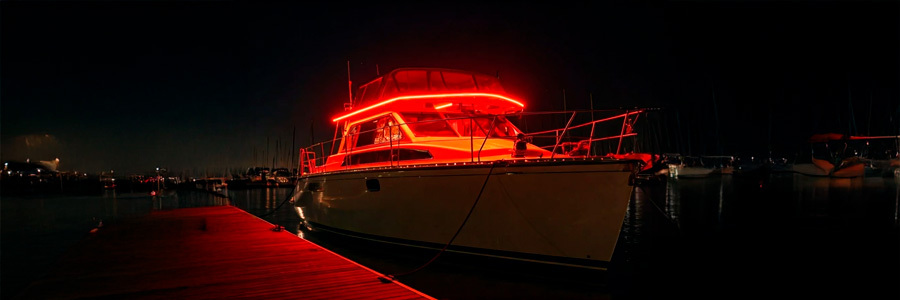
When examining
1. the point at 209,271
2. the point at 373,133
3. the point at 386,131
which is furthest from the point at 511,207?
the point at 373,133

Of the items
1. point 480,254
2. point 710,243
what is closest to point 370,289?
point 480,254

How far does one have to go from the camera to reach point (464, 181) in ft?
22.7

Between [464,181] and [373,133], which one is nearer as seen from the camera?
[464,181]

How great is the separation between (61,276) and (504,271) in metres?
5.88

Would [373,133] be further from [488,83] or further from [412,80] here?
[488,83]

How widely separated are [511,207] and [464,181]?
0.82 m

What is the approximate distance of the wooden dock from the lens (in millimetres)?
5023

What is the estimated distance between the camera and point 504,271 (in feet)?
23.0

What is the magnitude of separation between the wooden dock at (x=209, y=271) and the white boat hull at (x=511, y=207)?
148 centimetres

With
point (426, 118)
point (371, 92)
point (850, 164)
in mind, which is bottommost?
point (850, 164)

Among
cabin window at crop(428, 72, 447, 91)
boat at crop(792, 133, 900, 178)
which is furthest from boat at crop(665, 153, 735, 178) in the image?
cabin window at crop(428, 72, 447, 91)

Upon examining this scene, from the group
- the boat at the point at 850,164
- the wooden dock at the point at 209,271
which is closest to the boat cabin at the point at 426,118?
the wooden dock at the point at 209,271

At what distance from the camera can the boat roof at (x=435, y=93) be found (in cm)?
922

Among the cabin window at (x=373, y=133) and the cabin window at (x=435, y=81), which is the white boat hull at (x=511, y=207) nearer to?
the cabin window at (x=373, y=133)
